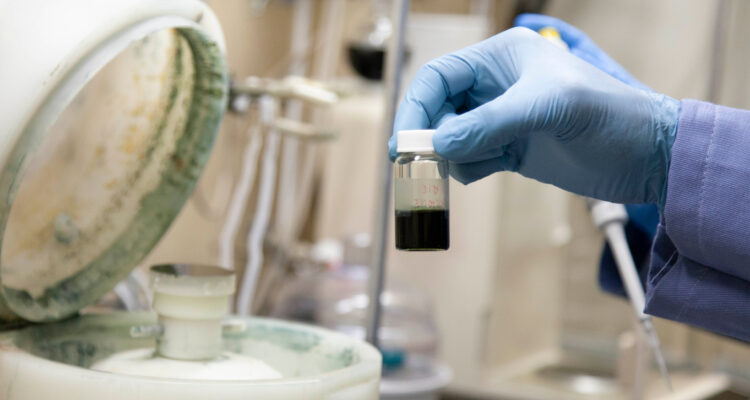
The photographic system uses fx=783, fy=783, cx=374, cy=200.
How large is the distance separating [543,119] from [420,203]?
126mm

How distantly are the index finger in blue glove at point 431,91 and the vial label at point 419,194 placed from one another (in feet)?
0.16

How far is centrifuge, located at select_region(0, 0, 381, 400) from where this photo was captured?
0.60 metres

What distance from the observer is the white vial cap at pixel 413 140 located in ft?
2.14

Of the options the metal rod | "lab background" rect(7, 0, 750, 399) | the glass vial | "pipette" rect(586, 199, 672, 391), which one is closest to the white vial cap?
the glass vial

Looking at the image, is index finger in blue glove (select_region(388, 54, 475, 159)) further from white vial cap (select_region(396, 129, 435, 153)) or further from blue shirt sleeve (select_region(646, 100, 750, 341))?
blue shirt sleeve (select_region(646, 100, 750, 341))

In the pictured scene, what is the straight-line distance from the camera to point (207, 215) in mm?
1797

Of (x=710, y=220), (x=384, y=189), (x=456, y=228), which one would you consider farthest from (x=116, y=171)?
(x=456, y=228)

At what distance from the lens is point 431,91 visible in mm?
734

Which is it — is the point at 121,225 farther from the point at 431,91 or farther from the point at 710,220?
the point at 710,220

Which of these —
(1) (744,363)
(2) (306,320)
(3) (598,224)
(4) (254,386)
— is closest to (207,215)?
(2) (306,320)

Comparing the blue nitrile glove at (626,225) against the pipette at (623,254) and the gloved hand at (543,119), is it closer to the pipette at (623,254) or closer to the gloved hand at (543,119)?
the pipette at (623,254)

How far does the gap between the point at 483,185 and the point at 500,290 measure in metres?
0.35

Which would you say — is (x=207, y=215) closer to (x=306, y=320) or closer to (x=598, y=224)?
(x=306, y=320)

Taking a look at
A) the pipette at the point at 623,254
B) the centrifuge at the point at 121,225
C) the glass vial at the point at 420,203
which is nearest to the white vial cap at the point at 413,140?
the glass vial at the point at 420,203
